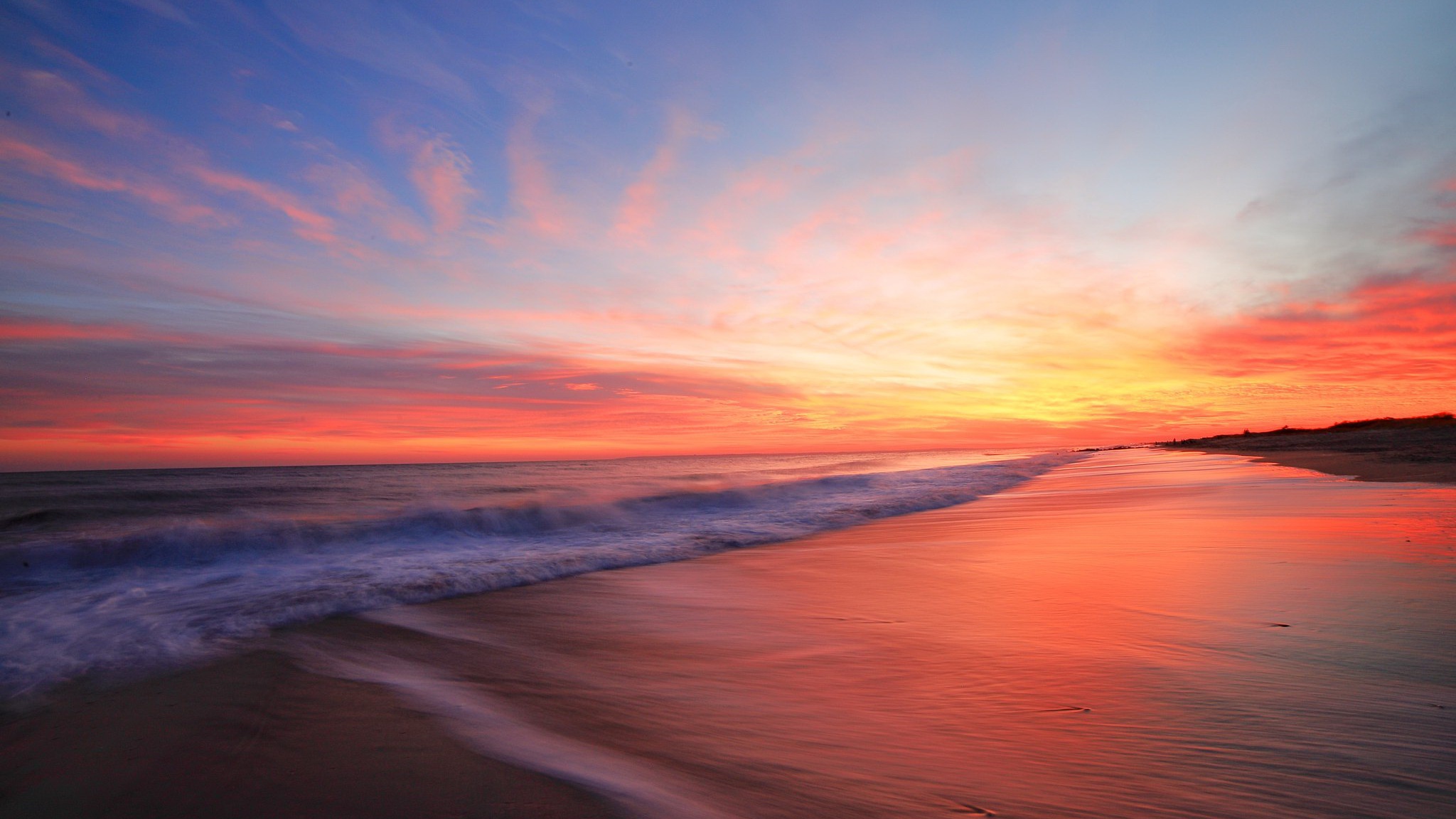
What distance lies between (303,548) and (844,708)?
10.0m

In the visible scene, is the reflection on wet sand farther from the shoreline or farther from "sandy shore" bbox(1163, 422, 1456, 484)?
"sandy shore" bbox(1163, 422, 1456, 484)

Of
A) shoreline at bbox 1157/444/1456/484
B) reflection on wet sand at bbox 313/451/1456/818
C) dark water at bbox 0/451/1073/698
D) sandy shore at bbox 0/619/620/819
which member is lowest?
dark water at bbox 0/451/1073/698

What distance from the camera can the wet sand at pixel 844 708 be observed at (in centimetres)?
196

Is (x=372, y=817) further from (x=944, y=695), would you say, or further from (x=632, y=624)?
(x=632, y=624)

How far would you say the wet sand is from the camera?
1.96 metres

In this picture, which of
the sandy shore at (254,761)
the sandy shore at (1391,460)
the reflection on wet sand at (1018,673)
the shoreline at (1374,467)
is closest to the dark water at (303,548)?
the sandy shore at (254,761)

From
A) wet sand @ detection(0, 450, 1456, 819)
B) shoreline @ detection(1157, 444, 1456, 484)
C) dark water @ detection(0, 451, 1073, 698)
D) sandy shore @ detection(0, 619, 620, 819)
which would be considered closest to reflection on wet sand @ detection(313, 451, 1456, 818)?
wet sand @ detection(0, 450, 1456, 819)

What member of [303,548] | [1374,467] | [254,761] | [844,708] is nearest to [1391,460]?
[1374,467]

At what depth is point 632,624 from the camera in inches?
173

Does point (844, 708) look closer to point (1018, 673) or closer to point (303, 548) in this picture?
point (1018, 673)

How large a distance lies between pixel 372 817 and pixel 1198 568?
555 cm

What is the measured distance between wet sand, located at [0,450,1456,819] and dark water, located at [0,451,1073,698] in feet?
3.39

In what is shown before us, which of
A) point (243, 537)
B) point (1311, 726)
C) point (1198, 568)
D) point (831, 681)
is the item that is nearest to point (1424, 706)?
point (1311, 726)

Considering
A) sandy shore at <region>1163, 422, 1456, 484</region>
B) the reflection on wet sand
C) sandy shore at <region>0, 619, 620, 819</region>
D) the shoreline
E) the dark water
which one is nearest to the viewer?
the reflection on wet sand
